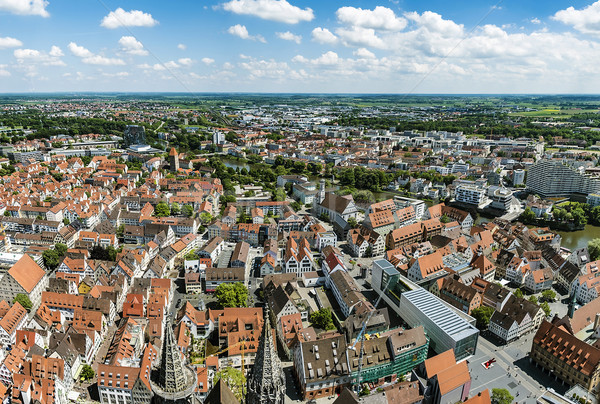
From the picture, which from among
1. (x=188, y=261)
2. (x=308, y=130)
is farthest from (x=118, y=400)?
(x=308, y=130)

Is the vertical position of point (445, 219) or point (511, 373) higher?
point (445, 219)

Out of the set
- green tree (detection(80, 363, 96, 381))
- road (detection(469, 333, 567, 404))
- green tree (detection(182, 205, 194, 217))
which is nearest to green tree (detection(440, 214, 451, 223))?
road (detection(469, 333, 567, 404))

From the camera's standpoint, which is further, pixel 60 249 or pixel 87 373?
pixel 60 249

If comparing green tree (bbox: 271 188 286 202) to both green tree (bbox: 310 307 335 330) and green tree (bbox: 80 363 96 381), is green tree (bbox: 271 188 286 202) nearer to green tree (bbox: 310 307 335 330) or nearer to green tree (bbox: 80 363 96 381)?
green tree (bbox: 310 307 335 330)

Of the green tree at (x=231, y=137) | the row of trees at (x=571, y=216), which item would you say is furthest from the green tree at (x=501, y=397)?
the green tree at (x=231, y=137)

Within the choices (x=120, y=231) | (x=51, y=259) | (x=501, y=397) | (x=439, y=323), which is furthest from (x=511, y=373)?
(x=120, y=231)

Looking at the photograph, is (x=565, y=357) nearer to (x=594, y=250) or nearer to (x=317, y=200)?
(x=594, y=250)
